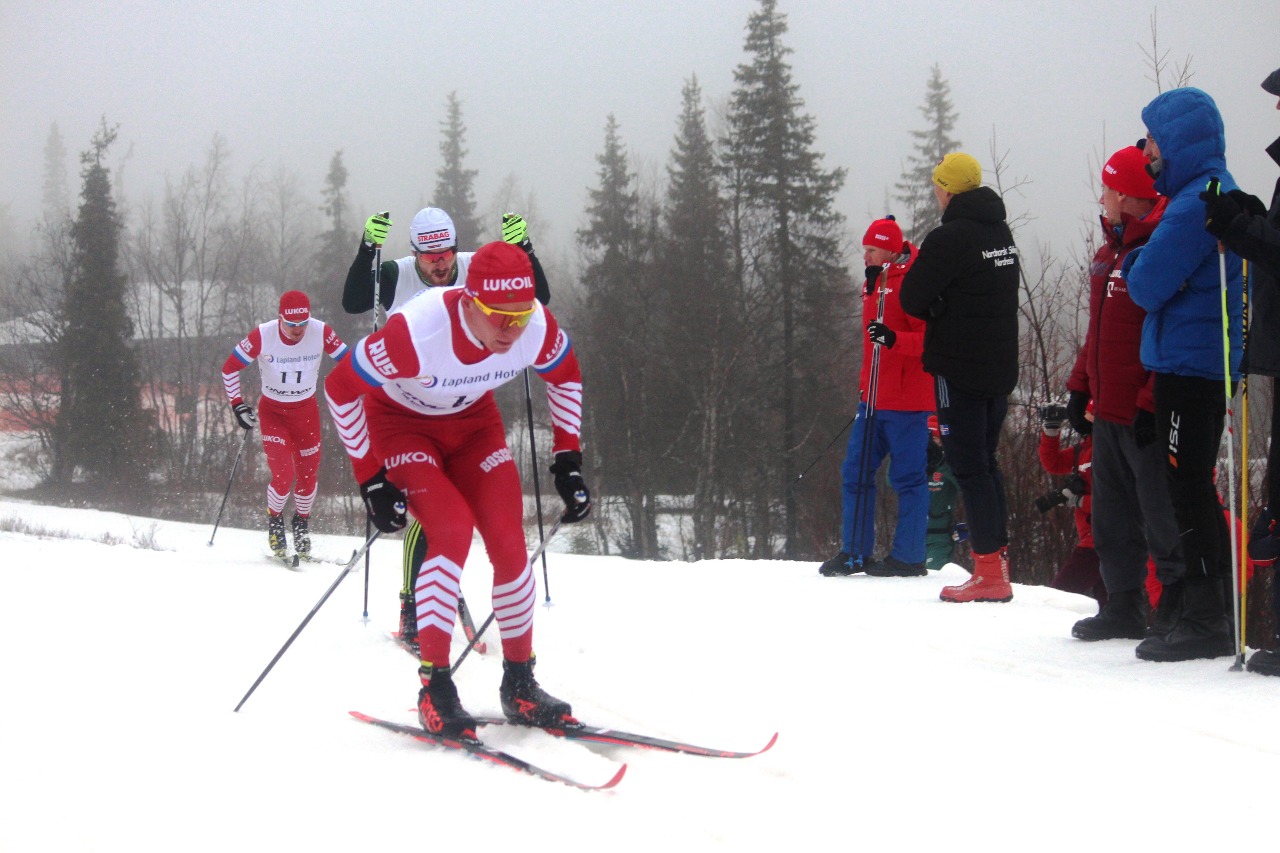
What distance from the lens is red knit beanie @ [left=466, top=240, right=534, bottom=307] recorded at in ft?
11.6

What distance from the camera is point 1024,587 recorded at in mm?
6402

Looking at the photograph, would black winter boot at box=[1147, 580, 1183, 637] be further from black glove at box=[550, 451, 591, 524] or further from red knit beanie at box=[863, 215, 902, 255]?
red knit beanie at box=[863, 215, 902, 255]

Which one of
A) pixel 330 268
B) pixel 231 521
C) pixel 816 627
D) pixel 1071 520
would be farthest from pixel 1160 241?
pixel 330 268

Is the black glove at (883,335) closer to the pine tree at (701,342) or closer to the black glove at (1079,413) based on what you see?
the black glove at (1079,413)

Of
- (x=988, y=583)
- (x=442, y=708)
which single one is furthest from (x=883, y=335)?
(x=442, y=708)

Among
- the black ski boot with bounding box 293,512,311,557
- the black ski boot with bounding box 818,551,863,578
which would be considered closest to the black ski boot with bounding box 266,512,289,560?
the black ski boot with bounding box 293,512,311,557

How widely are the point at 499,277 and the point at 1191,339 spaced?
279cm

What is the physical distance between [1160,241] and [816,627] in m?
2.50

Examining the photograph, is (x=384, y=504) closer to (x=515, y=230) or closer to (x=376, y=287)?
(x=376, y=287)

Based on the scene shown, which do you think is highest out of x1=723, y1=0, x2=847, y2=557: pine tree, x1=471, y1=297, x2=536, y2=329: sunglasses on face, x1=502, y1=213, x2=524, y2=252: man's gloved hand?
x1=723, y1=0, x2=847, y2=557: pine tree

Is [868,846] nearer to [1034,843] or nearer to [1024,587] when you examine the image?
[1034,843]

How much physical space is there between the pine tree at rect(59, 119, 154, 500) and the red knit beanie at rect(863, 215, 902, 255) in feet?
105

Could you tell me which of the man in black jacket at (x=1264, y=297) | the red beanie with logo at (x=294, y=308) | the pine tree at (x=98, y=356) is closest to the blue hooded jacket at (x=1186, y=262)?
the man in black jacket at (x=1264, y=297)

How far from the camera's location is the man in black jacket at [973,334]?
218 inches
